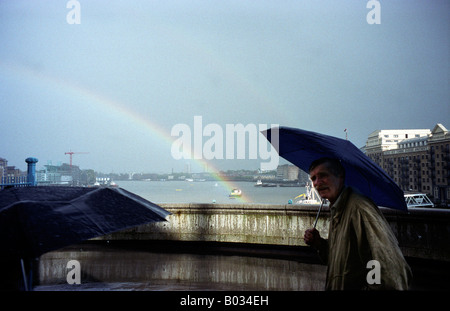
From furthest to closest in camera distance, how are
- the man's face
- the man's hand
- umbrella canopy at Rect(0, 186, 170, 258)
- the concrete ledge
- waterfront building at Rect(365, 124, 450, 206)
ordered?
waterfront building at Rect(365, 124, 450, 206), the concrete ledge, the man's hand, the man's face, umbrella canopy at Rect(0, 186, 170, 258)

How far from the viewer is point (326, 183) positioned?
2.83 meters

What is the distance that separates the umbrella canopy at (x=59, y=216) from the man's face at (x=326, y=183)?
139cm

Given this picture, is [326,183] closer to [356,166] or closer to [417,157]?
[356,166]

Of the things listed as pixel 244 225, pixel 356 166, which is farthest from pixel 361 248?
pixel 244 225

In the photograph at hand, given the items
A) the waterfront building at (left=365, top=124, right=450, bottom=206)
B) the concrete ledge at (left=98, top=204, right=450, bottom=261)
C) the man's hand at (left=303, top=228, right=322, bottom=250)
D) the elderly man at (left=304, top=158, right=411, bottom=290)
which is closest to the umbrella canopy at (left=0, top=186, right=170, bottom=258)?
the man's hand at (left=303, top=228, right=322, bottom=250)

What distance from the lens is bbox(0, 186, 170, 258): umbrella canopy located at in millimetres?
2102

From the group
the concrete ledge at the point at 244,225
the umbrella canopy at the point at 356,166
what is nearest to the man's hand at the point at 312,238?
the umbrella canopy at the point at 356,166

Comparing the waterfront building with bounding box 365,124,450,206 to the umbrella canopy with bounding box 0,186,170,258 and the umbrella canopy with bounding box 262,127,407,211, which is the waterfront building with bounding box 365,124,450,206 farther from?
the umbrella canopy with bounding box 0,186,170,258

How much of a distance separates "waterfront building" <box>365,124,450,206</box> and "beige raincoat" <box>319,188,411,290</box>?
382ft

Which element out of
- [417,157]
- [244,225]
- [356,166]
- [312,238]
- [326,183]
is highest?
[417,157]

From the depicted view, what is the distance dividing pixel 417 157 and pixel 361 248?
437 ft
